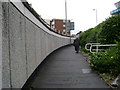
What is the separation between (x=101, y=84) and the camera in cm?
821

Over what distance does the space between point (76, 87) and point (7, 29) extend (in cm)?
380

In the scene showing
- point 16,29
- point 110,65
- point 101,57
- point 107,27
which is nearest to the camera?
point 16,29

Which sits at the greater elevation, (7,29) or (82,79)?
(7,29)

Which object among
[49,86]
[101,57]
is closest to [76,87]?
[49,86]

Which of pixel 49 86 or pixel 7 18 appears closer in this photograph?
pixel 7 18

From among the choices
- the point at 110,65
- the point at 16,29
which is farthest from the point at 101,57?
the point at 16,29

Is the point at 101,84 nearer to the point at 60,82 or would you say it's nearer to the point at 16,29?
the point at 60,82

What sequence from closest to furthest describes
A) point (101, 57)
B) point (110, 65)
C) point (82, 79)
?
point (82, 79), point (110, 65), point (101, 57)

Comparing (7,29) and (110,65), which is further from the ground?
(7,29)

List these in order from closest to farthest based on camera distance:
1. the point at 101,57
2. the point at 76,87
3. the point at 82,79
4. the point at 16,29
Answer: the point at 16,29
the point at 76,87
the point at 82,79
the point at 101,57

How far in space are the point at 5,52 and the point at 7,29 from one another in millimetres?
448

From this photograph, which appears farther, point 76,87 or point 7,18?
point 76,87

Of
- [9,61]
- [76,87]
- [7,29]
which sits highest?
[7,29]

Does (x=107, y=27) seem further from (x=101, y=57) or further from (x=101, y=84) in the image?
(x=101, y=84)
